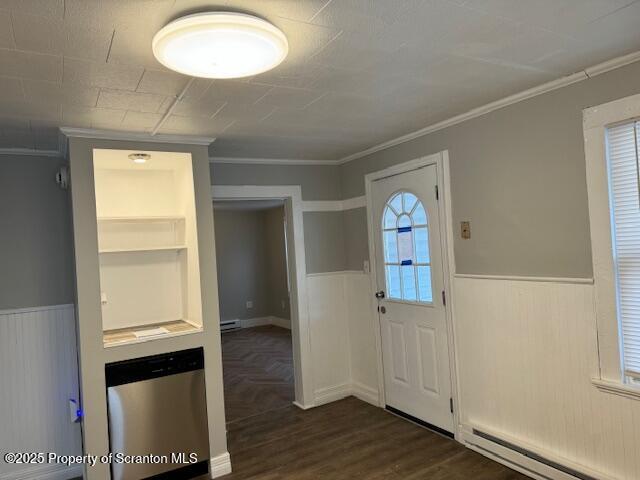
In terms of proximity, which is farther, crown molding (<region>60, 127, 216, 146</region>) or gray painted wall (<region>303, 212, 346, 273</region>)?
gray painted wall (<region>303, 212, 346, 273</region>)

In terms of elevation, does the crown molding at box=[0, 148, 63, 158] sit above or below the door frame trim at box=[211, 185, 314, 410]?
above

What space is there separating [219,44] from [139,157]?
176cm

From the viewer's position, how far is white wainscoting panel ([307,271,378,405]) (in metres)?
4.10

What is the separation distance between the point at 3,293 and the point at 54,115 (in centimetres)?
145

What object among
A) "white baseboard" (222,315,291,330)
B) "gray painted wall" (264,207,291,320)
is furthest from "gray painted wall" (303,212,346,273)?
"white baseboard" (222,315,291,330)

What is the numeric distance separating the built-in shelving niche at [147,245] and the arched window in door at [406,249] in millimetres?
1623

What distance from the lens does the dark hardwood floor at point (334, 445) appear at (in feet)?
9.40

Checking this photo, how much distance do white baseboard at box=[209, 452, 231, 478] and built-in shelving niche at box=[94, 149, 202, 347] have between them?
91 centimetres

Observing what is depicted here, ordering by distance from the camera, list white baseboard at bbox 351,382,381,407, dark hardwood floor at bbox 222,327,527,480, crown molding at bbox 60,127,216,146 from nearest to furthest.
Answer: crown molding at bbox 60,127,216,146, dark hardwood floor at bbox 222,327,527,480, white baseboard at bbox 351,382,381,407

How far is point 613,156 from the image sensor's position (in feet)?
7.29

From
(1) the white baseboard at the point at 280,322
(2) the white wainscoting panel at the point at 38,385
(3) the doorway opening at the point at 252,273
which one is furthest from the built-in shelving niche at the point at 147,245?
(1) the white baseboard at the point at 280,322

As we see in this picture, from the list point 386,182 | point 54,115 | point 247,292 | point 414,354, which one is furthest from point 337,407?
point 247,292

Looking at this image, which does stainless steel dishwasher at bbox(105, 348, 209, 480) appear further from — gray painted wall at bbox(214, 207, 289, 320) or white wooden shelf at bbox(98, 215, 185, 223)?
gray painted wall at bbox(214, 207, 289, 320)

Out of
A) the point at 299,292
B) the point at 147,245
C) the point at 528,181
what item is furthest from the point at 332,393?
the point at 528,181
